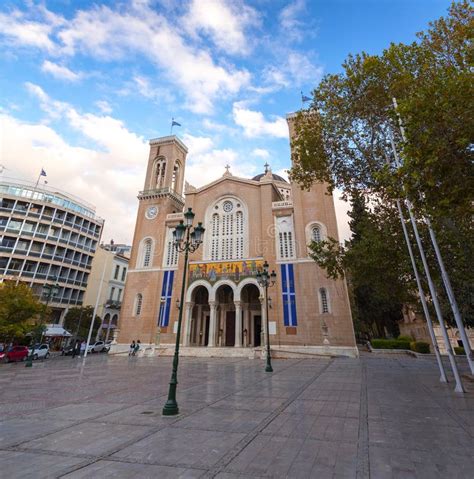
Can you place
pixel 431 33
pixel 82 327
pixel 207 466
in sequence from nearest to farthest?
pixel 207 466, pixel 431 33, pixel 82 327

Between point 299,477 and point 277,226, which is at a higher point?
point 277,226

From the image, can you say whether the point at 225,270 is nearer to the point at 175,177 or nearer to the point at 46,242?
the point at 175,177

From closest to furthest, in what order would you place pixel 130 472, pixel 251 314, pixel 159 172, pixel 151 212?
pixel 130 472 < pixel 251 314 < pixel 151 212 < pixel 159 172

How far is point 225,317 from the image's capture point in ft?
101

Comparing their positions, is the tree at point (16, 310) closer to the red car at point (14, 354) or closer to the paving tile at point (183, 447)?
the red car at point (14, 354)

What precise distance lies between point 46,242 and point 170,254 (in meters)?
19.3

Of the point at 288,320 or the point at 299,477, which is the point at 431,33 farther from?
the point at 288,320

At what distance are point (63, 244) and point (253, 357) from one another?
31.9 metres

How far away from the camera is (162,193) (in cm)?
3522

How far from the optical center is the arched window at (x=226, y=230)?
30469mm

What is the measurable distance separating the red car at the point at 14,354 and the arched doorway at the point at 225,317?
16825 millimetres

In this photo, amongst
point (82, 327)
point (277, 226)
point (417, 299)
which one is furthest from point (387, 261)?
point (82, 327)

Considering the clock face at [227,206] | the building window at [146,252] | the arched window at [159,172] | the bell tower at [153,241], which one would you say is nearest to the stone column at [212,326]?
the bell tower at [153,241]

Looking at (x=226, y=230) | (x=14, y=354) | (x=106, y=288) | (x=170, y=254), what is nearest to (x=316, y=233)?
(x=226, y=230)
